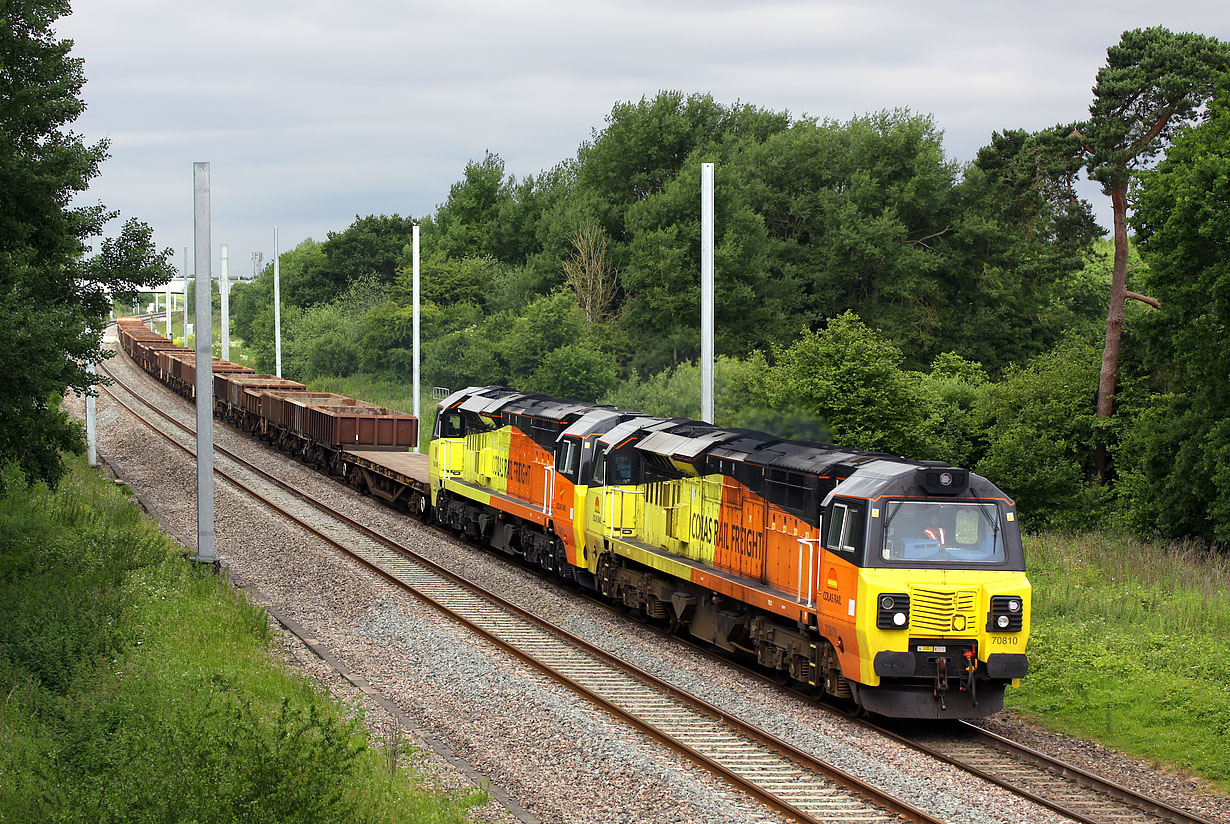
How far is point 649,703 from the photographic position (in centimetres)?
1408

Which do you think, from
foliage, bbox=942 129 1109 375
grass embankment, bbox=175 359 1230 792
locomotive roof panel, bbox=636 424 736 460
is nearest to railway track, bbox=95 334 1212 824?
grass embankment, bbox=175 359 1230 792

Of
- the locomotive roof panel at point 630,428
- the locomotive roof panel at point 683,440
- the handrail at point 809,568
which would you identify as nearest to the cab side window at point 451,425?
the locomotive roof panel at point 630,428

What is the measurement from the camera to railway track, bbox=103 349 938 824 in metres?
10.7

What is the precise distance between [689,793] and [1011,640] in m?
4.35

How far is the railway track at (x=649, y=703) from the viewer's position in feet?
35.2

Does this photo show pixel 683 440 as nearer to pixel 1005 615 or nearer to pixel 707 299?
pixel 707 299

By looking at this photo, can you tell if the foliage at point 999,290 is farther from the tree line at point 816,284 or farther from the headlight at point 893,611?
the headlight at point 893,611

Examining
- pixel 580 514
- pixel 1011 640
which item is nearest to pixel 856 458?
pixel 1011 640

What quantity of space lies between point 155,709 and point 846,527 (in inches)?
304

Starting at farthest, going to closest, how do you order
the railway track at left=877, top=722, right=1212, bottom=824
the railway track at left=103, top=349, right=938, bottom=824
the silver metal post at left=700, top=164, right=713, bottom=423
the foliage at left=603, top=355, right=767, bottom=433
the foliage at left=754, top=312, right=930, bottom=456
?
1. the foliage at left=603, top=355, right=767, bottom=433
2. the foliage at left=754, top=312, right=930, bottom=456
3. the silver metal post at left=700, top=164, right=713, bottom=423
4. the railway track at left=103, top=349, right=938, bottom=824
5. the railway track at left=877, top=722, right=1212, bottom=824

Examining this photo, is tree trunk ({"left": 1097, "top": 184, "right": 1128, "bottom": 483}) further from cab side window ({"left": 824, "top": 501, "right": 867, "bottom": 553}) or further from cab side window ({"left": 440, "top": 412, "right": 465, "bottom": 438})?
cab side window ({"left": 824, "top": 501, "right": 867, "bottom": 553})

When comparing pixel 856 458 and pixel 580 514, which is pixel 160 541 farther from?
pixel 856 458

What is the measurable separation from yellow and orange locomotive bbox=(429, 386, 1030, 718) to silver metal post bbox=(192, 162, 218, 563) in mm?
6142

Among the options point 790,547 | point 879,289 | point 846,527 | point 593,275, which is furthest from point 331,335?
point 846,527
